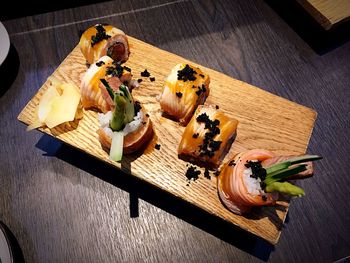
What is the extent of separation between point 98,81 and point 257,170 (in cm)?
108

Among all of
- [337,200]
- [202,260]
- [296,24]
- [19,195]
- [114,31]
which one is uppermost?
[296,24]

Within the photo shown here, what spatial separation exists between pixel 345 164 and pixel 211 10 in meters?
1.69

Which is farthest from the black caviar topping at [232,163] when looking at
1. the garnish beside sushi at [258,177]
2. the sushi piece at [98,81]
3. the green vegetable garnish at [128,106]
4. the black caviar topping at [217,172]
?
the sushi piece at [98,81]

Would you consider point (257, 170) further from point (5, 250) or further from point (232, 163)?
point (5, 250)

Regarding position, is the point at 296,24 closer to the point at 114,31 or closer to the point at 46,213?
the point at 114,31

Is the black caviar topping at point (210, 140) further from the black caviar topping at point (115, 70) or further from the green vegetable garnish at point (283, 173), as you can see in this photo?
the black caviar topping at point (115, 70)

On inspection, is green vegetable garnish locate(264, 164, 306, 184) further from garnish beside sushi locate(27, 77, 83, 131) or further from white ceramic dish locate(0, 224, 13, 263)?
white ceramic dish locate(0, 224, 13, 263)

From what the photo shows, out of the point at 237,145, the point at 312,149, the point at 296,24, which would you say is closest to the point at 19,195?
the point at 237,145

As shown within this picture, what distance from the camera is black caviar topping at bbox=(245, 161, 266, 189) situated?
1814 mm

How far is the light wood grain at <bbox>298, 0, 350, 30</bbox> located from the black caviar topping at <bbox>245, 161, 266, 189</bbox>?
1.45m

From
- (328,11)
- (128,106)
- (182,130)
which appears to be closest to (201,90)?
(182,130)

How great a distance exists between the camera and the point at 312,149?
2387mm

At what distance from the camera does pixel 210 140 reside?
1.96 m

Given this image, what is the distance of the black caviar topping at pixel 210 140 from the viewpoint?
6.36ft
